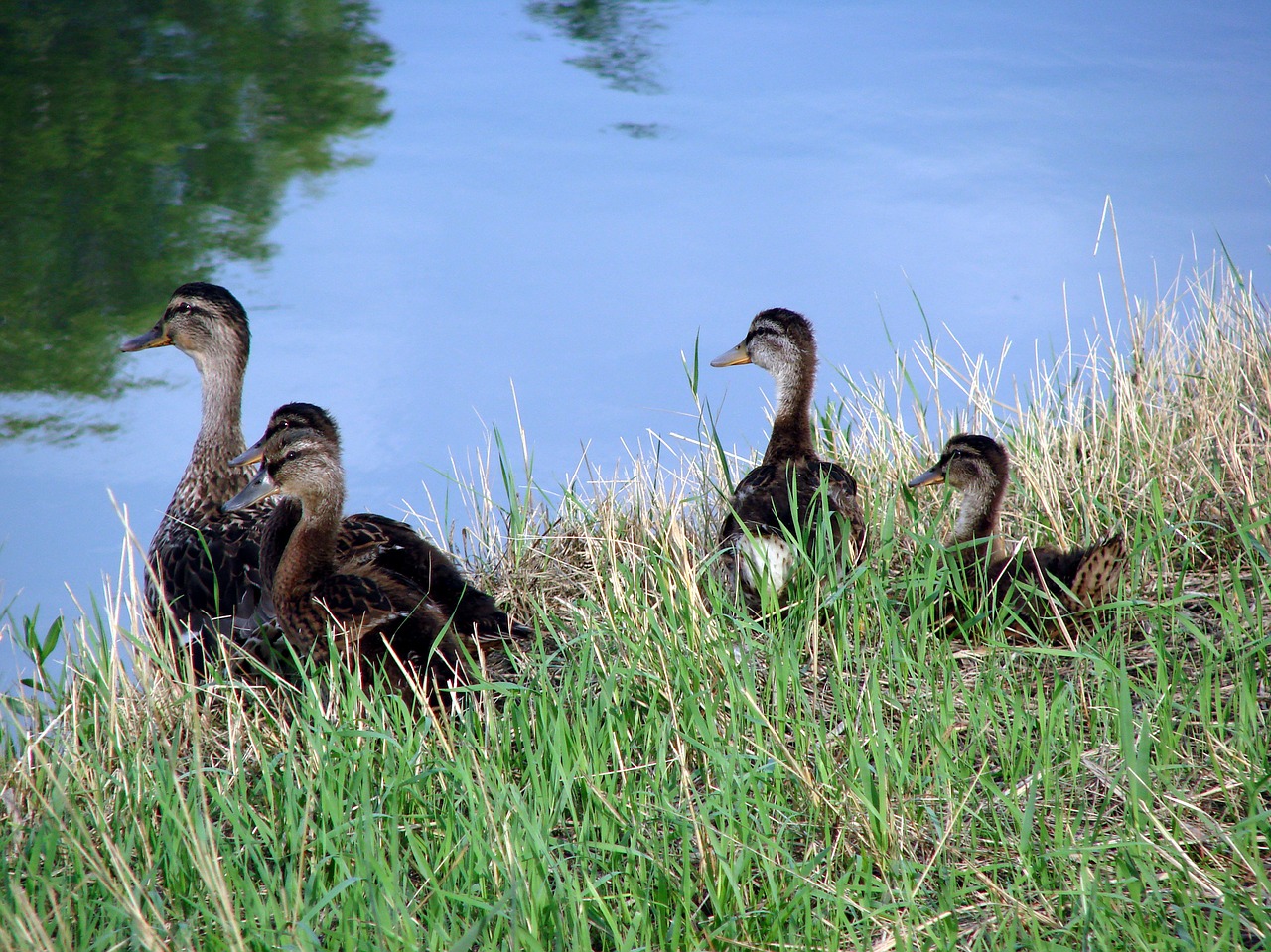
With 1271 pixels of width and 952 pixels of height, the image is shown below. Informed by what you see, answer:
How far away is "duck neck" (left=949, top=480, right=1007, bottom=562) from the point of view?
441 cm

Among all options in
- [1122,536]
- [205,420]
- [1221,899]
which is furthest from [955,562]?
[205,420]

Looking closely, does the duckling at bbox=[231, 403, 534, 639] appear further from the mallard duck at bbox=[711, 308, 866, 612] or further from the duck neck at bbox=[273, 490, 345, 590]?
the mallard duck at bbox=[711, 308, 866, 612]

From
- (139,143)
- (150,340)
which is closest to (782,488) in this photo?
(150,340)

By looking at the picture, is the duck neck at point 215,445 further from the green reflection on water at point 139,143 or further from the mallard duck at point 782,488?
the green reflection on water at point 139,143

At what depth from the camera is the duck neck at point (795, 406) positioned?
531 centimetres

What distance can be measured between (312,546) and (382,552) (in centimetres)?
29

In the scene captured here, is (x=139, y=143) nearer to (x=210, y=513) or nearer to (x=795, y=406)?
(x=210, y=513)

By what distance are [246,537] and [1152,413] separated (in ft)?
14.4

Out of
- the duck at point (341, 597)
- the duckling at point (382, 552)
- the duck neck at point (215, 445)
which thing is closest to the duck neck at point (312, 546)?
the duck at point (341, 597)

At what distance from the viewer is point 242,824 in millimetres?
3029

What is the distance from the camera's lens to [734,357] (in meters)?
5.66

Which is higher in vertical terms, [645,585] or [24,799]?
[645,585]

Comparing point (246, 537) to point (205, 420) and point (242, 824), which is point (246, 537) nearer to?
point (205, 420)

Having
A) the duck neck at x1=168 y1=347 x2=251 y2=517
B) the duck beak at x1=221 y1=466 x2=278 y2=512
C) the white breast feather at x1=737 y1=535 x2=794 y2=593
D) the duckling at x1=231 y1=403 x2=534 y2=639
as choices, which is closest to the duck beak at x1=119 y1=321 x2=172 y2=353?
the duck neck at x1=168 y1=347 x2=251 y2=517
